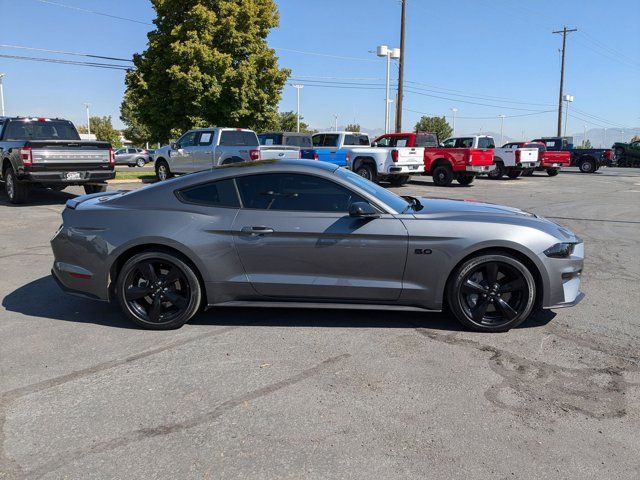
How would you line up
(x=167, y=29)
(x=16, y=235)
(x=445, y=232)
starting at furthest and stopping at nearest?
(x=167, y=29)
(x=16, y=235)
(x=445, y=232)

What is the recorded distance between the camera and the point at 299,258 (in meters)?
4.47

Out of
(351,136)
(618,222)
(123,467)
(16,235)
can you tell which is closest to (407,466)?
(123,467)

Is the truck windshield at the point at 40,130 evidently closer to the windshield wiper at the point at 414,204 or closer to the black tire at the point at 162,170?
the black tire at the point at 162,170

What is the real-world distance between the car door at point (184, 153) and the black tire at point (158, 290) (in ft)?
44.5

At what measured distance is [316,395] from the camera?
3.46 m

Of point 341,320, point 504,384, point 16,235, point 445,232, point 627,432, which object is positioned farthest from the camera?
point 16,235

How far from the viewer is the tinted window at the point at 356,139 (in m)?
19.4

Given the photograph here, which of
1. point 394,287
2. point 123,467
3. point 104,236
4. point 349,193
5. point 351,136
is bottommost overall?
point 123,467

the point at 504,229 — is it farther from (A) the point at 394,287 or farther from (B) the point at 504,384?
(B) the point at 504,384

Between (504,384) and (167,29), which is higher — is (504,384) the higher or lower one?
the lower one

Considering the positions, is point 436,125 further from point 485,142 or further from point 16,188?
point 16,188

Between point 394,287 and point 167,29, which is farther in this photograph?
point 167,29

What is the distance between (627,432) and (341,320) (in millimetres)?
2428

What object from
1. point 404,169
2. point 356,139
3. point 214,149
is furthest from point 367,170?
point 214,149
